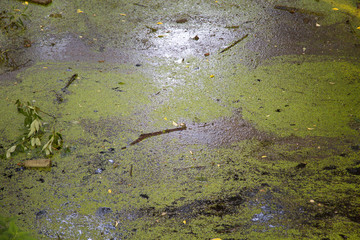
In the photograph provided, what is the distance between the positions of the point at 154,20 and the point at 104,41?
0.53 meters

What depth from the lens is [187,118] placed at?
6.05ft

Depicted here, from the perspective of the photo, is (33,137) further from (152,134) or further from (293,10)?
(293,10)

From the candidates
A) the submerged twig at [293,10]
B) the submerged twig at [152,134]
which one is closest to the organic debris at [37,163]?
the submerged twig at [152,134]

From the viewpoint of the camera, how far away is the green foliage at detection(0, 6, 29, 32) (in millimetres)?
2576

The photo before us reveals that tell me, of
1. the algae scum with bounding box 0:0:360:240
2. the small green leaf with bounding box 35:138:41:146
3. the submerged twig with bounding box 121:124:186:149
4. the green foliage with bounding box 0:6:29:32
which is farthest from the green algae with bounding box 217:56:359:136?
the green foliage with bounding box 0:6:29:32

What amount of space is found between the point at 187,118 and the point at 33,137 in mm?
873

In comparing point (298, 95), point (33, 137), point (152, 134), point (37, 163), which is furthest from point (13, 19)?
point (298, 95)

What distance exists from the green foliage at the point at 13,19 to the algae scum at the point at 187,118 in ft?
0.16

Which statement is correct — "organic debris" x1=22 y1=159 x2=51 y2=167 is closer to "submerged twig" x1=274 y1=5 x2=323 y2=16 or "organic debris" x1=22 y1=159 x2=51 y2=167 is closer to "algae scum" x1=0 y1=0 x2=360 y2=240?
"algae scum" x1=0 y1=0 x2=360 y2=240

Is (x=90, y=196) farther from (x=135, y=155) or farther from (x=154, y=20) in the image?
(x=154, y=20)

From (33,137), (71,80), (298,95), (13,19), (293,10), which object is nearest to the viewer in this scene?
(33,137)

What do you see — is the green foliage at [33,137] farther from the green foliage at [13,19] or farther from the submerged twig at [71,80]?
the green foliage at [13,19]

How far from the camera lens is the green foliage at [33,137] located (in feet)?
5.18

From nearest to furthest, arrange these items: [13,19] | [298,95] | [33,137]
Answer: [33,137] < [298,95] < [13,19]
